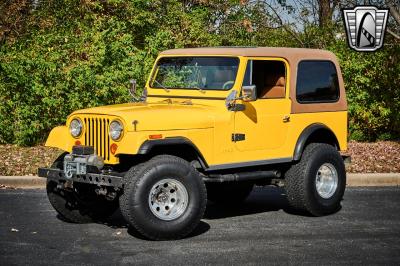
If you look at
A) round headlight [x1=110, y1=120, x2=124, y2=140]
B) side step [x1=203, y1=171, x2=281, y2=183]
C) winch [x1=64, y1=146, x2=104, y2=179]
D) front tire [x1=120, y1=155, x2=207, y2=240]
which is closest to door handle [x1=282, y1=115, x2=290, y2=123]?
side step [x1=203, y1=171, x2=281, y2=183]

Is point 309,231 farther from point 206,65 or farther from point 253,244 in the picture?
point 206,65

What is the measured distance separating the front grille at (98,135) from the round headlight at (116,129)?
0.12 m

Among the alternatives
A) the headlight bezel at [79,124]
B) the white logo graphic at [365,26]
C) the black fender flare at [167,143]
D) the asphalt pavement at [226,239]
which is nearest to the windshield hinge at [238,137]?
the black fender flare at [167,143]

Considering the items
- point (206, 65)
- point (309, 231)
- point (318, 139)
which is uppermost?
point (206, 65)

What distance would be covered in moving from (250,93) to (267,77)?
0.99m

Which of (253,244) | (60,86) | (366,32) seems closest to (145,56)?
(60,86)

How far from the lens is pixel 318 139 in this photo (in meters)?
9.85

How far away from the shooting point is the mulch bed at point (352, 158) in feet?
41.9

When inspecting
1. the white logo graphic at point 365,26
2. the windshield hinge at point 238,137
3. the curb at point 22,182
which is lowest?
the curb at point 22,182

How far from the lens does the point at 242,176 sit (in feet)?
28.5

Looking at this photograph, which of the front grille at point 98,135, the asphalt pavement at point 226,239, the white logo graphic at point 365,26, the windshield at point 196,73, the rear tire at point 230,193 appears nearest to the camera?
the asphalt pavement at point 226,239

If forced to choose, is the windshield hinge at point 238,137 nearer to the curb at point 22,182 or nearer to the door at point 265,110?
the door at point 265,110

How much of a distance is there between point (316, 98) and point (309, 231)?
1917 mm

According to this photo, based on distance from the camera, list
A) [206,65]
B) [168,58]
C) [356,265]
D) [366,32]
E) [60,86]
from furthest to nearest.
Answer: [366,32] < [60,86] < [168,58] < [206,65] < [356,265]
